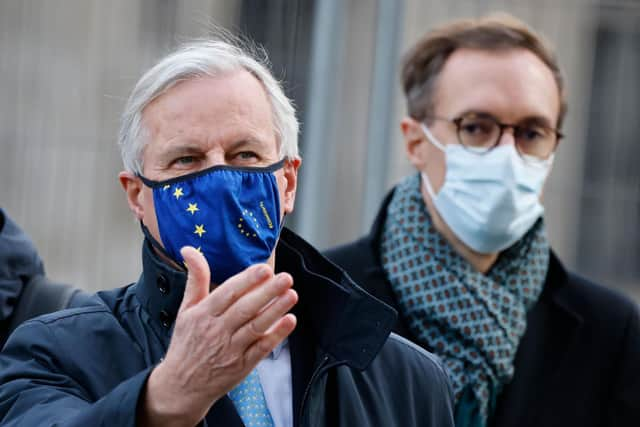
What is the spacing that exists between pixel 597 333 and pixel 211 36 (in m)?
1.50

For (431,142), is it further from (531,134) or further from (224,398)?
(224,398)

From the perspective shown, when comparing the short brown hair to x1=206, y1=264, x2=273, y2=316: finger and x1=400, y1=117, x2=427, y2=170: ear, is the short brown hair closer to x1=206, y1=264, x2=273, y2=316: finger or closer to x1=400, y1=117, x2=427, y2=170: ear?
x1=400, y1=117, x2=427, y2=170: ear

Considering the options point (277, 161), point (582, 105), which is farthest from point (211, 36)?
point (582, 105)

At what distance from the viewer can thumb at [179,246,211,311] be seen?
1.95 meters

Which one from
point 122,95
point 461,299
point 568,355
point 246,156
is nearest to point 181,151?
point 246,156

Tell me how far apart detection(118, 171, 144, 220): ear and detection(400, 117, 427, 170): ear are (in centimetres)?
148

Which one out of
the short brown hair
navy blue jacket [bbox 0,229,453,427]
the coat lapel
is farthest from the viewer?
the short brown hair

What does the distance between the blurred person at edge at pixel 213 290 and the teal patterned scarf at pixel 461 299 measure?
0.89 metres

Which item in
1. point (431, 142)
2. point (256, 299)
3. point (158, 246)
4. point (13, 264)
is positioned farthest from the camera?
point (431, 142)

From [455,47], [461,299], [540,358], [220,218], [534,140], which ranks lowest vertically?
[540,358]

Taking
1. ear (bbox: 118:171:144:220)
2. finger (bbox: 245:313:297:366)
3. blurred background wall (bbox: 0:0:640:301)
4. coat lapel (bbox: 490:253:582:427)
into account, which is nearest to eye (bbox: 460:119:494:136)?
blurred background wall (bbox: 0:0:640:301)

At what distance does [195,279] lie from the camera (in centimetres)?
196

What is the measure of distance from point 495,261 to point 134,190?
1607mm

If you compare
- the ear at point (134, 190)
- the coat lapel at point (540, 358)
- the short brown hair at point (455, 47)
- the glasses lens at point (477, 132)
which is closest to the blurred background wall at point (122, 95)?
the short brown hair at point (455, 47)
